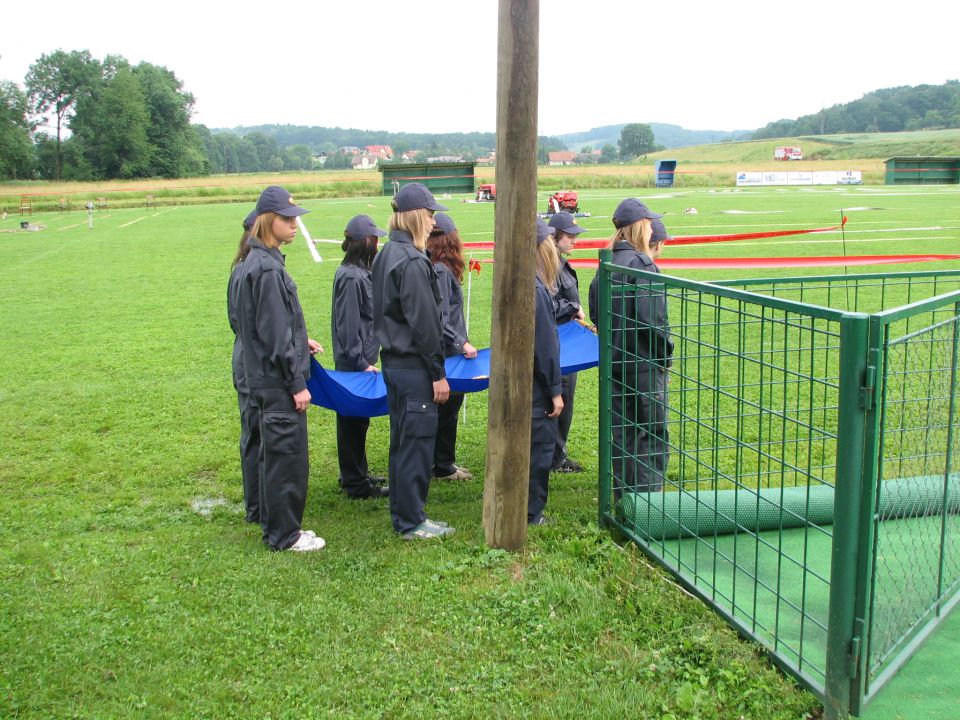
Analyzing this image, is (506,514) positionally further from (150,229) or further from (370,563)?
(150,229)

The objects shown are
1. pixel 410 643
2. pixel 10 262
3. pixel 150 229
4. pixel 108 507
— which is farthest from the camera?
pixel 150 229

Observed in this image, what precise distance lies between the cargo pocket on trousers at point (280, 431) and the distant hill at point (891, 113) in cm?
15215

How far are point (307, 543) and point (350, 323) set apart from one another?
1.81 m

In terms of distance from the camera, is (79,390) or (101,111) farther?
(101,111)

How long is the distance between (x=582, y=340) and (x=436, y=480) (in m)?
1.52

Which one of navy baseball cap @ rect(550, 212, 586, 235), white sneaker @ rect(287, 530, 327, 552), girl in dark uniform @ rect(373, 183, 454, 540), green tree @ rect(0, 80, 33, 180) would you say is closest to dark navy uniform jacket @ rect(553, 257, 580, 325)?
navy baseball cap @ rect(550, 212, 586, 235)

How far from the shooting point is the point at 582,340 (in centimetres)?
652

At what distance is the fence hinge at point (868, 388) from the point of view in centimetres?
308

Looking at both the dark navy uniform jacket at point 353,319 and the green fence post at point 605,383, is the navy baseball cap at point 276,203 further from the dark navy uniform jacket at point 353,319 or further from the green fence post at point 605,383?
the green fence post at point 605,383

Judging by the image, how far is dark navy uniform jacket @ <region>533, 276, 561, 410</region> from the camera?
17.2 ft

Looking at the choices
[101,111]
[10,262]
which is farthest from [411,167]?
[101,111]

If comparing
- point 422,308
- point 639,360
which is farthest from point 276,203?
point 639,360

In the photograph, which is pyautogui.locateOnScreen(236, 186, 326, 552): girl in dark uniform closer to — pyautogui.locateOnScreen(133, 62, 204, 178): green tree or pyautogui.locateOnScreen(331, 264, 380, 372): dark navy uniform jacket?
pyautogui.locateOnScreen(331, 264, 380, 372): dark navy uniform jacket

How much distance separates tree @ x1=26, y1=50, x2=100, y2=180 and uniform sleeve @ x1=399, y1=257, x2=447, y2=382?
102362mm
